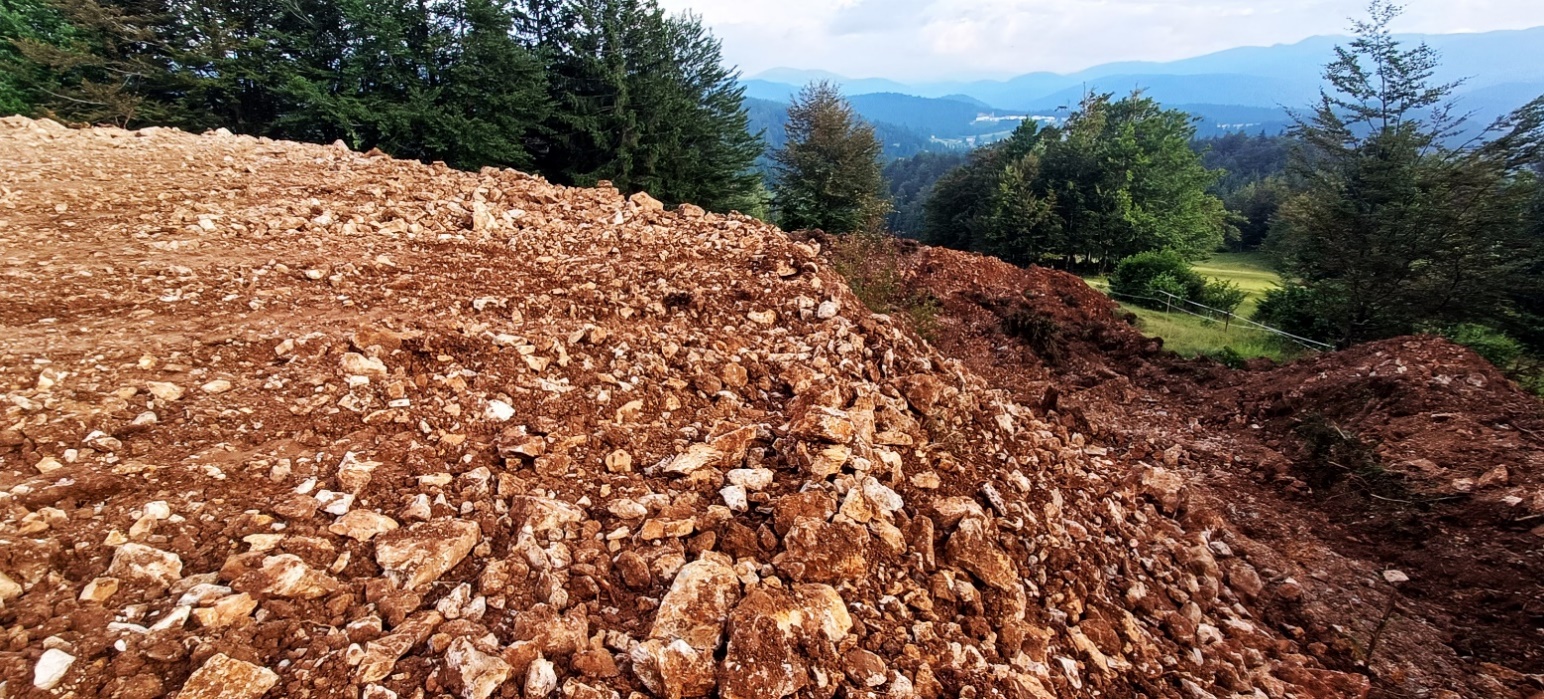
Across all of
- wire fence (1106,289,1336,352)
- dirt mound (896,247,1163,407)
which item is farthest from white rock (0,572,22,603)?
wire fence (1106,289,1336,352)

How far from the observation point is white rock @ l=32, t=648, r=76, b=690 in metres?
1.86

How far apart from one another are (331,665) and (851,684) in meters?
1.81

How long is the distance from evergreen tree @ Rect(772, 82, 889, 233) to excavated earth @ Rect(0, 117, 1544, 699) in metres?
19.0

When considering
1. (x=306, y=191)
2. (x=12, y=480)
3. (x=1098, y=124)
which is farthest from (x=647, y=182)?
(x=1098, y=124)

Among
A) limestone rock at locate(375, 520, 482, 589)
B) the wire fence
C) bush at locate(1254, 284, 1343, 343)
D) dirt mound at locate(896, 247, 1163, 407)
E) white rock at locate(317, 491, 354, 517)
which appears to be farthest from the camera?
the wire fence

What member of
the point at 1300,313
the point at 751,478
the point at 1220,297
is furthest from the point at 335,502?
the point at 1220,297

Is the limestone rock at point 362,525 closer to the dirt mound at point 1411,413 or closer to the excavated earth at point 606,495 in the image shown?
the excavated earth at point 606,495

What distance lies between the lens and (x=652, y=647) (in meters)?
2.38

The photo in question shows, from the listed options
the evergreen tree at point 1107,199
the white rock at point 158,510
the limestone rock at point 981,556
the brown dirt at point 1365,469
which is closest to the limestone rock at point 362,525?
the white rock at point 158,510

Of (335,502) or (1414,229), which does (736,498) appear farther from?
(1414,229)

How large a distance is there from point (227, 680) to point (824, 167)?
25.5 metres

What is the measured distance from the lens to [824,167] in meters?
25.8

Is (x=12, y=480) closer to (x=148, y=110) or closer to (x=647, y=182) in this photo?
(x=647, y=182)

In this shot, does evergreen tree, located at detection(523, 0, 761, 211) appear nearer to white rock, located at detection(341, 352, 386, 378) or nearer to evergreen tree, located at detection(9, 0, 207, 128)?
evergreen tree, located at detection(9, 0, 207, 128)
